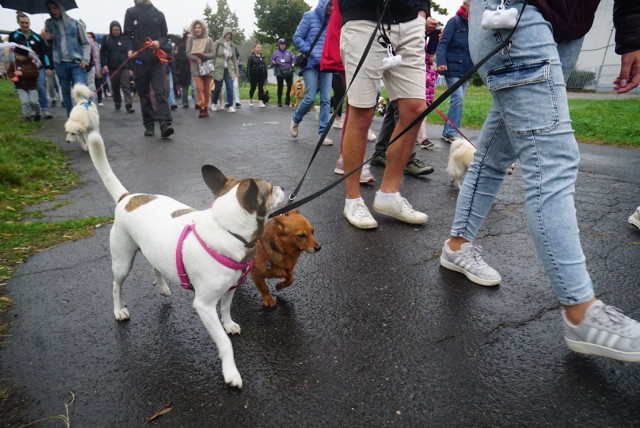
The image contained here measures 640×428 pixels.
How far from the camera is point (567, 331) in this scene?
1.96m

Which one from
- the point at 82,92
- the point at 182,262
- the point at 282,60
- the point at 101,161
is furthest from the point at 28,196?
the point at 282,60

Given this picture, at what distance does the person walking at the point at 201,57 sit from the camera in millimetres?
11773

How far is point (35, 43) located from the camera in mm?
10094

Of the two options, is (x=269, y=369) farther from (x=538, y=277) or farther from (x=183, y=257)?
(x=538, y=277)

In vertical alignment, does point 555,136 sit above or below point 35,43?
below

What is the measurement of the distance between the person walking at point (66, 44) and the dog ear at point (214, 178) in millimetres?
8991

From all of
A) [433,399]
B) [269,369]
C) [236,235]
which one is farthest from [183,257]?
[433,399]

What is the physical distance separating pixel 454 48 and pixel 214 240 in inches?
267

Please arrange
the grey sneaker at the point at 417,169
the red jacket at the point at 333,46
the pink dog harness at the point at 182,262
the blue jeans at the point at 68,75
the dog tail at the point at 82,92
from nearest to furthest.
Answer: the pink dog harness at the point at 182,262 < the red jacket at the point at 333,46 < the grey sneaker at the point at 417,169 < the dog tail at the point at 82,92 < the blue jeans at the point at 68,75

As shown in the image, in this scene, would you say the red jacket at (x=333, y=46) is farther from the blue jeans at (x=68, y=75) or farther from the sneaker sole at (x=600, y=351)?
the blue jeans at (x=68, y=75)

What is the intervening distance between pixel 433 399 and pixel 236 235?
1.21 metres

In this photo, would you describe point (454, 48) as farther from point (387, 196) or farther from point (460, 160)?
point (387, 196)

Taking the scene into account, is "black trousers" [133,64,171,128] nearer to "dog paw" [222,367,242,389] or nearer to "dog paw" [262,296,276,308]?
"dog paw" [262,296,276,308]

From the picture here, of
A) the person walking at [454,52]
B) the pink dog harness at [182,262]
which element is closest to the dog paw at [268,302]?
the pink dog harness at [182,262]
